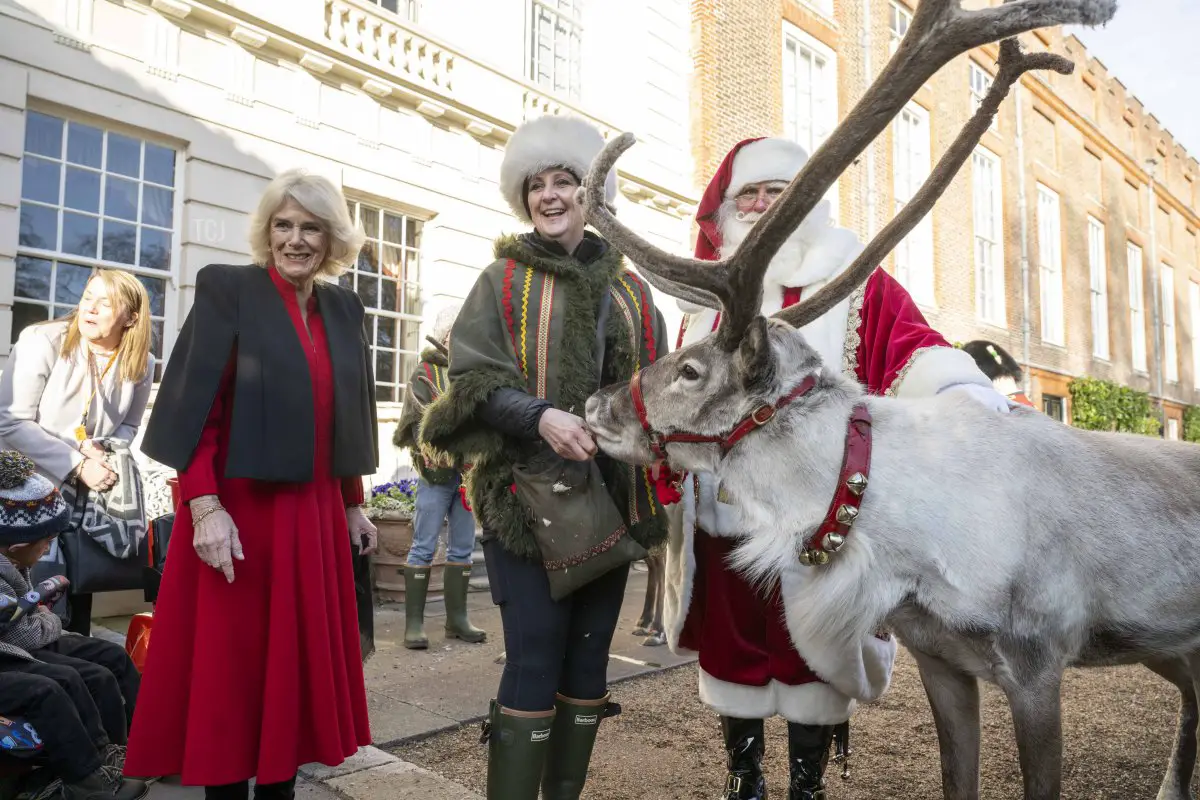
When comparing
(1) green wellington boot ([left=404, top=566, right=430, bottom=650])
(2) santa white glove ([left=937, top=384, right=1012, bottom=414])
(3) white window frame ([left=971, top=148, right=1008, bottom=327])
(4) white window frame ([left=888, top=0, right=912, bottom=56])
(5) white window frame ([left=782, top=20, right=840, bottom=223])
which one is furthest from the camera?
(3) white window frame ([left=971, top=148, right=1008, bottom=327])

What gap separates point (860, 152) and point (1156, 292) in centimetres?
3526

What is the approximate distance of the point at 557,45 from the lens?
12.0 m

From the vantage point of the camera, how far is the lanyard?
164 inches

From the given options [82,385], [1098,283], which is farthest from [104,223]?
[1098,283]

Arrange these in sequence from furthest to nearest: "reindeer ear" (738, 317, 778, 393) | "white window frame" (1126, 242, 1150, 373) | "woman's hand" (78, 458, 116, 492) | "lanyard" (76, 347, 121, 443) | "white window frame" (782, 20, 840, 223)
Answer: "white window frame" (1126, 242, 1150, 373) < "white window frame" (782, 20, 840, 223) < "lanyard" (76, 347, 121, 443) < "woman's hand" (78, 458, 116, 492) < "reindeer ear" (738, 317, 778, 393)

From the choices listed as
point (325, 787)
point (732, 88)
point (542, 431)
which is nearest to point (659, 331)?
point (542, 431)

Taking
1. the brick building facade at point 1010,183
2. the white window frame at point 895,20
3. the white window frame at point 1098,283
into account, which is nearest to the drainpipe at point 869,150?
the brick building facade at point 1010,183

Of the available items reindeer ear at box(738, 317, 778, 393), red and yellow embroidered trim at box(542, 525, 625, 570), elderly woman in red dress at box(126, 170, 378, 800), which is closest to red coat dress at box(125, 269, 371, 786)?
elderly woman in red dress at box(126, 170, 378, 800)

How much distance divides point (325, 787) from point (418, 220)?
24.2ft

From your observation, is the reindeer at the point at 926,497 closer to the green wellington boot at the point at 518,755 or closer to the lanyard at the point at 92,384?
the green wellington boot at the point at 518,755

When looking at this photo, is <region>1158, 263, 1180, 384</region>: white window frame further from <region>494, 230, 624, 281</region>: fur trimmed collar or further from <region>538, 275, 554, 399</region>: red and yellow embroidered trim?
<region>538, 275, 554, 399</region>: red and yellow embroidered trim

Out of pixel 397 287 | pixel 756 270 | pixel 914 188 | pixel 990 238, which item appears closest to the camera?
pixel 756 270

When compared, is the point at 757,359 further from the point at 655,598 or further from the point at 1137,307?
the point at 1137,307

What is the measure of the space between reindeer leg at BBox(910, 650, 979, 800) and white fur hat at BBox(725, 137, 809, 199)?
1772 mm
